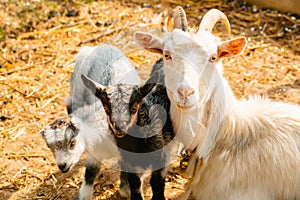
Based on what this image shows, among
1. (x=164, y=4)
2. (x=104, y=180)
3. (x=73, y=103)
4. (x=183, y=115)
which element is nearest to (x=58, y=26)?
(x=164, y=4)

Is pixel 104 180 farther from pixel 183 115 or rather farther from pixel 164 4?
pixel 164 4

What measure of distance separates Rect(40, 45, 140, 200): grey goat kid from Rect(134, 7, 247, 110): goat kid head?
95cm

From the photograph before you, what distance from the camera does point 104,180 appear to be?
16.5ft

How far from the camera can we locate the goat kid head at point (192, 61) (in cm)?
341

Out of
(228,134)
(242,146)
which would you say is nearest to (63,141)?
(228,134)

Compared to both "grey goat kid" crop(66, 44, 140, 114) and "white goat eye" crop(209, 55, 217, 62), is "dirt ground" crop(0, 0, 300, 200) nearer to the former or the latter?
"grey goat kid" crop(66, 44, 140, 114)

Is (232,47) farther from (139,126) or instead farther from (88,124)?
(88,124)

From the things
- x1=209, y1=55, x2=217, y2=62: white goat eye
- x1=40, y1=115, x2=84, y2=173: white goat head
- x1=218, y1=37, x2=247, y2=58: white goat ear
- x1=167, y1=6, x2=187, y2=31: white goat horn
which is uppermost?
x1=167, y1=6, x2=187, y2=31: white goat horn

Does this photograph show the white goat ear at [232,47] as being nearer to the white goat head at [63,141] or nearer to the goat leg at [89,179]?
the white goat head at [63,141]

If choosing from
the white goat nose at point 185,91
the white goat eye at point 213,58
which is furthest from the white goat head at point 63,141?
the white goat eye at point 213,58

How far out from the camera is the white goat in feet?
12.1

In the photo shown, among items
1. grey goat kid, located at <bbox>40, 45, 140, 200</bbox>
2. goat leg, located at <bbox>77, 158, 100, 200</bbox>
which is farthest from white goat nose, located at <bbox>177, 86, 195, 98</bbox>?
goat leg, located at <bbox>77, 158, 100, 200</bbox>

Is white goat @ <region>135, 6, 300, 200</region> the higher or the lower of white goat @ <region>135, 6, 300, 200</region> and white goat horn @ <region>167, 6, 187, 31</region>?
the lower

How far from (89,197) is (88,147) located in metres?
0.64
